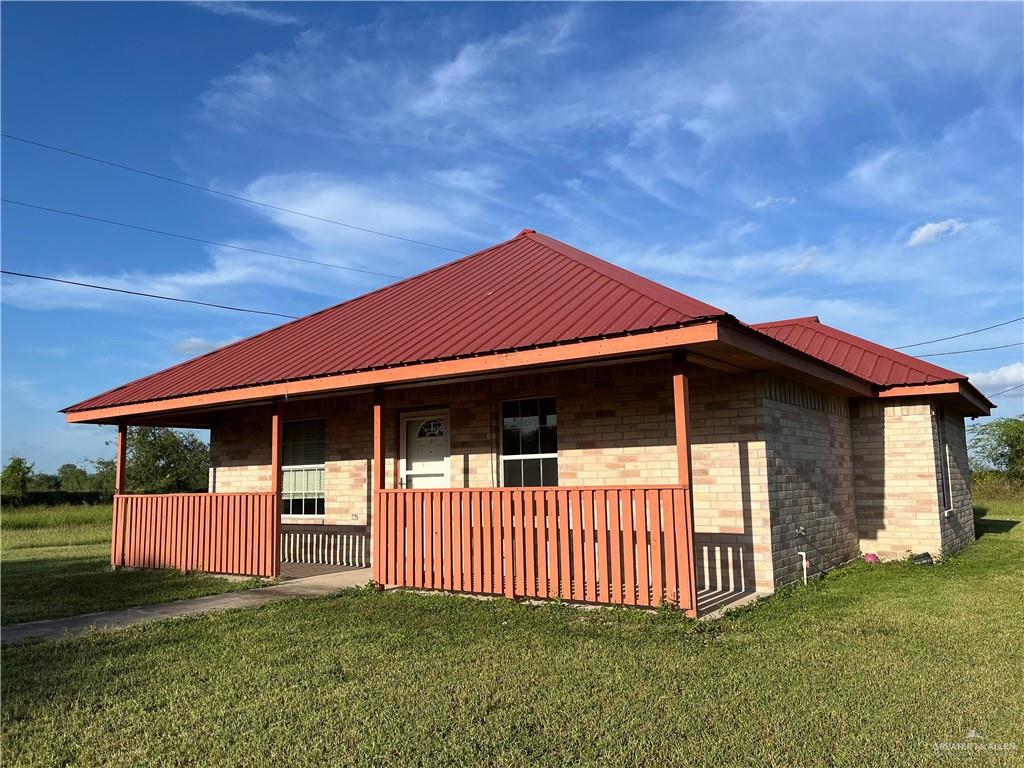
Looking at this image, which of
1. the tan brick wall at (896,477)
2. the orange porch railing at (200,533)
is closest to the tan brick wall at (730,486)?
the tan brick wall at (896,477)

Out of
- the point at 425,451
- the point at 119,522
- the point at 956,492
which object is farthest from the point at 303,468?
the point at 956,492

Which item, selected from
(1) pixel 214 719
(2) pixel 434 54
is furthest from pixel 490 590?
(2) pixel 434 54

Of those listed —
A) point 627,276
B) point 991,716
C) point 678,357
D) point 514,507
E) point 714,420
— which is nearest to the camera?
point 991,716

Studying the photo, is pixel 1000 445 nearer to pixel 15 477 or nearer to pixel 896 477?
pixel 896 477

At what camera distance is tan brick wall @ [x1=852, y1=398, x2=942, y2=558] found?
1171cm

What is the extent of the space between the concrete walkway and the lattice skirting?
66.6 inches

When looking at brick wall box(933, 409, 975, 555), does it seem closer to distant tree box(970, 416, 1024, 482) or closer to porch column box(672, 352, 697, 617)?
porch column box(672, 352, 697, 617)

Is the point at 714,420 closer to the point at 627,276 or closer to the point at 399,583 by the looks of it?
the point at 627,276

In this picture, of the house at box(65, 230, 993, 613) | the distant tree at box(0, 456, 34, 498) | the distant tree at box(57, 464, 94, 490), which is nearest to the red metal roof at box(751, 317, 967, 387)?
the house at box(65, 230, 993, 613)

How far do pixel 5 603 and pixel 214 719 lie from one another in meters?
6.63

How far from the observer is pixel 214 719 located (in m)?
4.29

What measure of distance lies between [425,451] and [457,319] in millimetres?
2473

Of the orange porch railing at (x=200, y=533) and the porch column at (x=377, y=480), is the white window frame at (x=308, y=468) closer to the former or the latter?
the orange porch railing at (x=200, y=533)

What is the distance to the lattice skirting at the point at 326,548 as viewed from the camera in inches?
478
